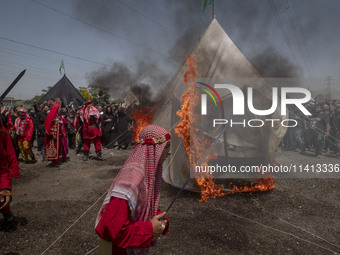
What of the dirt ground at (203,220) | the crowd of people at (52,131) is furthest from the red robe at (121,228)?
the crowd of people at (52,131)

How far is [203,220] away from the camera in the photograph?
3.96 meters

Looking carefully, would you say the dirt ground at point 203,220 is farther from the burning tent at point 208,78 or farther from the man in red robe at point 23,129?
the man in red robe at point 23,129

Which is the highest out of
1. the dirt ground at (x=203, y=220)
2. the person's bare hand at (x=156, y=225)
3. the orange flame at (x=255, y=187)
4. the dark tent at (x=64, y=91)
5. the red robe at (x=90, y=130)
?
the dark tent at (x=64, y=91)

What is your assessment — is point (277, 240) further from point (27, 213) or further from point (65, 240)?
point (27, 213)

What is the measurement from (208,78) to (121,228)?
15.1ft

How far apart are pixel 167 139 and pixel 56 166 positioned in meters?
7.12

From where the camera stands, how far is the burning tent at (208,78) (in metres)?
5.21

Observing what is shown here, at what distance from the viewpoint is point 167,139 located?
177 centimetres

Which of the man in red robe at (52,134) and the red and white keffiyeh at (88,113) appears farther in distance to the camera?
the red and white keffiyeh at (88,113)

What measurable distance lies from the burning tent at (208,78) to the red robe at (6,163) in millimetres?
2976

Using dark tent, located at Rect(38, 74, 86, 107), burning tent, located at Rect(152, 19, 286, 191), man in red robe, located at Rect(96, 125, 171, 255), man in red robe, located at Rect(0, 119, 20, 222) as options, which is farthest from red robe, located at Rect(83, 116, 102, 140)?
man in red robe, located at Rect(96, 125, 171, 255)

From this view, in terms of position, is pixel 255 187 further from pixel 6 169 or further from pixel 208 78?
pixel 6 169

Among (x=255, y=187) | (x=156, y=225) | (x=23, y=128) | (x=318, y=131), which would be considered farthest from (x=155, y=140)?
(x=318, y=131)

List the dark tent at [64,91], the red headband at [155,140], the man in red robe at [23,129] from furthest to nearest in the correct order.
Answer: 1. the dark tent at [64,91]
2. the man in red robe at [23,129]
3. the red headband at [155,140]
